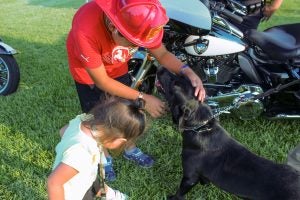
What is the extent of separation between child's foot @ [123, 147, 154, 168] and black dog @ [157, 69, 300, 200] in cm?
43

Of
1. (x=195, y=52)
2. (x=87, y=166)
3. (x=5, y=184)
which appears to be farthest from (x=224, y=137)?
(x=5, y=184)

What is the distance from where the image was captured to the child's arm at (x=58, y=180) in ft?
5.93

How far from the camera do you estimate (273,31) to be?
317 cm

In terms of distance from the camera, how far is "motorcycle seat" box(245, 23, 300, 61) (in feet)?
9.67

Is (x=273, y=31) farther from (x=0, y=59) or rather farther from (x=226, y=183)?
(x=0, y=59)

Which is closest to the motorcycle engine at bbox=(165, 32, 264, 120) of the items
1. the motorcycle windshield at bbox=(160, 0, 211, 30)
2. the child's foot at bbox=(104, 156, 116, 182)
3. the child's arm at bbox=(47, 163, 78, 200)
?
the motorcycle windshield at bbox=(160, 0, 211, 30)

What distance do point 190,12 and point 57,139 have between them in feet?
5.15

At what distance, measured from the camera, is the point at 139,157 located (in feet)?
10.2

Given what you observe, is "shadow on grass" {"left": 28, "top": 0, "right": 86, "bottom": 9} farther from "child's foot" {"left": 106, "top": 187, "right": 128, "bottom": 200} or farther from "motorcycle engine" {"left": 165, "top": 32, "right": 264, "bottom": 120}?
"child's foot" {"left": 106, "top": 187, "right": 128, "bottom": 200}

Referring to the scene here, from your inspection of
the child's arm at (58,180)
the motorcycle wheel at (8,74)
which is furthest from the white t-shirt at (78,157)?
the motorcycle wheel at (8,74)

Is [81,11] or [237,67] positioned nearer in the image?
[81,11]

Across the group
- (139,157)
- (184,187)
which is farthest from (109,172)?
(184,187)

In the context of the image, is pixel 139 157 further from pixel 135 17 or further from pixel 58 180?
pixel 135 17

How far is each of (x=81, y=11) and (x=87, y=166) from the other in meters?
0.94
